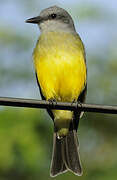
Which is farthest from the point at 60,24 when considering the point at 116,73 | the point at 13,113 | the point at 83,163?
the point at 83,163

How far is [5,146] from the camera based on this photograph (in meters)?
4.62

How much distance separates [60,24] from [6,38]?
0.90m

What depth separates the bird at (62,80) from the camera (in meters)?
4.61

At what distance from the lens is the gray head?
5456 millimetres

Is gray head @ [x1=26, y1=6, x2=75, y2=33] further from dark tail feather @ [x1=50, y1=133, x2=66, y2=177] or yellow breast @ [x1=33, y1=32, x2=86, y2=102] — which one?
dark tail feather @ [x1=50, y1=133, x2=66, y2=177]

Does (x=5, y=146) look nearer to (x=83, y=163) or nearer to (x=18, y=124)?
(x=18, y=124)

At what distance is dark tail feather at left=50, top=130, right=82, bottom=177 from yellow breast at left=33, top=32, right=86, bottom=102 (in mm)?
523

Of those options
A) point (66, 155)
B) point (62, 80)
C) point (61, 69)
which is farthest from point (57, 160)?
point (61, 69)

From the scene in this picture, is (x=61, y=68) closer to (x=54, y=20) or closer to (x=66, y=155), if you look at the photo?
(x=66, y=155)

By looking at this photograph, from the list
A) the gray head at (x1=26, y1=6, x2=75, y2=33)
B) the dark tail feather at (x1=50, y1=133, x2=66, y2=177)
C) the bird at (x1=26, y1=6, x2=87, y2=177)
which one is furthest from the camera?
the gray head at (x1=26, y1=6, x2=75, y2=33)

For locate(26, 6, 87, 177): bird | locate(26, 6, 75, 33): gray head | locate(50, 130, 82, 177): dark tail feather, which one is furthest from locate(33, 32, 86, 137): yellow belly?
locate(50, 130, 82, 177): dark tail feather

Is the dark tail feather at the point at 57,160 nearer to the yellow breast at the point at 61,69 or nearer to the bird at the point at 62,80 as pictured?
the bird at the point at 62,80

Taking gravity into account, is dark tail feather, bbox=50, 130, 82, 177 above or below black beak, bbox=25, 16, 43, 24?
below

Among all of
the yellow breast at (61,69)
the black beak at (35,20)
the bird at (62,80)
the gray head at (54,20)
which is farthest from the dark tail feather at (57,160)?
the black beak at (35,20)
